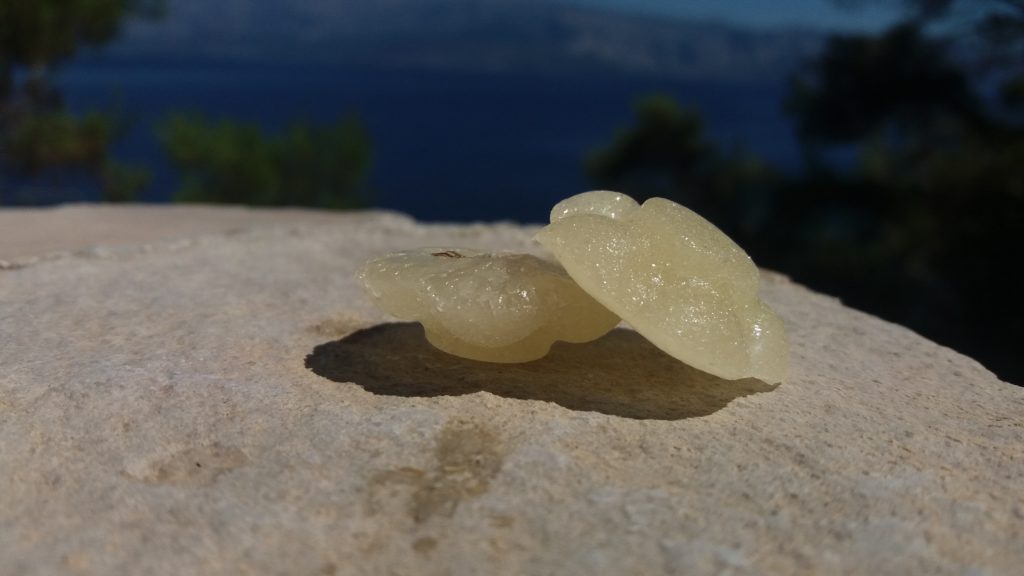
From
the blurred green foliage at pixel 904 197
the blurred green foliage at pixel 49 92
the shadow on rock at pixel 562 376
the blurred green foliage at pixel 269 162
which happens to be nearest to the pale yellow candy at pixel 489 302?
the shadow on rock at pixel 562 376

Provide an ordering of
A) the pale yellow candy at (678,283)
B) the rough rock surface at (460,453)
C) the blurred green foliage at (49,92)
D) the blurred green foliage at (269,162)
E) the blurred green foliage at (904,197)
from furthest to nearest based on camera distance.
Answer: the blurred green foliage at (269,162) < the blurred green foliage at (49,92) < the blurred green foliage at (904,197) < the pale yellow candy at (678,283) < the rough rock surface at (460,453)

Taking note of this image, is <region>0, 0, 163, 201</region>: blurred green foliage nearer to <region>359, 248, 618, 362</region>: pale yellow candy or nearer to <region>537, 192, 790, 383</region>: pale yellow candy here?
<region>359, 248, 618, 362</region>: pale yellow candy

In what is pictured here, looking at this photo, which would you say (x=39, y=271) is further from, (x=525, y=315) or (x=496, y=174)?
(x=496, y=174)

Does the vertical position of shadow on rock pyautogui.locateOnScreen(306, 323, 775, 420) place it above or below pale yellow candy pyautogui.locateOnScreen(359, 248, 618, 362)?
below

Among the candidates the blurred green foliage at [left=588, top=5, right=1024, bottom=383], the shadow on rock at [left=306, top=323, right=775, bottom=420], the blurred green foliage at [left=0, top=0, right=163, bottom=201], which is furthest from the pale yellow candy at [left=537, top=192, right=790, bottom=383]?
the blurred green foliage at [left=0, top=0, right=163, bottom=201]

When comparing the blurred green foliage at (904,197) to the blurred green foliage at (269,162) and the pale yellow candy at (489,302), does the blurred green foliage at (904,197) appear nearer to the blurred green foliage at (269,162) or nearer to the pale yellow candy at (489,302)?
the blurred green foliage at (269,162)

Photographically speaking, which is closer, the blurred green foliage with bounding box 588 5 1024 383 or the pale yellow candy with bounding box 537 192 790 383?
the pale yellow candy with bounding box 537 192 790 383

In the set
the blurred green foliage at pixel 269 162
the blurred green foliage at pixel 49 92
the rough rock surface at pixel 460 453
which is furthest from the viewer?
the blurred green foliage at pixel 269 162

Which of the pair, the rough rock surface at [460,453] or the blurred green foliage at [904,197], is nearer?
the rough rock surface at [460,453]
